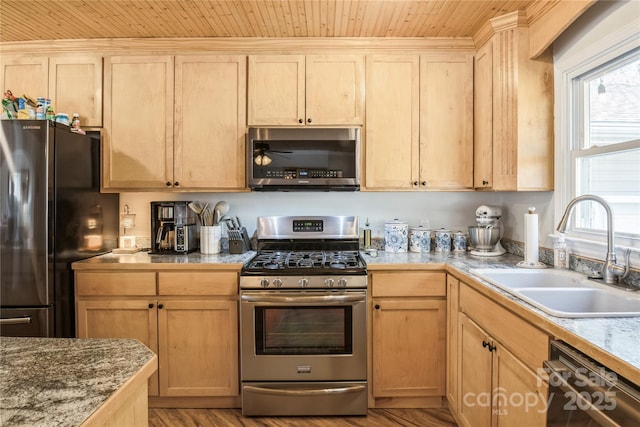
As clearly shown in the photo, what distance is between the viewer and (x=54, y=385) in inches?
27.4

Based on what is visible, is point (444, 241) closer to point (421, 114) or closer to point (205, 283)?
point (421, 114)

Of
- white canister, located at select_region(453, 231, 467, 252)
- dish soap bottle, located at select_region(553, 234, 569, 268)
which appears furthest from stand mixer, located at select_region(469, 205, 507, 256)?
dish soap bottle, located at select_region(553, 234, 569, 268)

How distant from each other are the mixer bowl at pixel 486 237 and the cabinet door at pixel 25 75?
3148 mm

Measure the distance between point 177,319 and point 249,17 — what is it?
1922mm

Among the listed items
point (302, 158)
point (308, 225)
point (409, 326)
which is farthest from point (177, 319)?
point (409, 326)

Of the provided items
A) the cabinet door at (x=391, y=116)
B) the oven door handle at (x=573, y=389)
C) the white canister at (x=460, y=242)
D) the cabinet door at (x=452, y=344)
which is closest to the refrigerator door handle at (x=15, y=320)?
the cabinet door at (x=391, y=116)

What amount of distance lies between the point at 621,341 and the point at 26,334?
2785 millimetres

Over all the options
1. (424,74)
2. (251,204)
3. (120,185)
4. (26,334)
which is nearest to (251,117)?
(251,204)

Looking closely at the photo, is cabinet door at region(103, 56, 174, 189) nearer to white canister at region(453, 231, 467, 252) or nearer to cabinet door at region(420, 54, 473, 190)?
cabinet door at region(420, 54, 473, 190)

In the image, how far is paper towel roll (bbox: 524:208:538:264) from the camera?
75.9 inches

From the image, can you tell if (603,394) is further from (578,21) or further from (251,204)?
(251,204)

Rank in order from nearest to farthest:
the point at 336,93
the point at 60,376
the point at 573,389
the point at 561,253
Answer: the point at 60,376
the point at 573,389
the point at 561,253
the point at 336,93

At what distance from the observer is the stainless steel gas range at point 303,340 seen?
2.05 metres

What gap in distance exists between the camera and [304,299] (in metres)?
2.03
